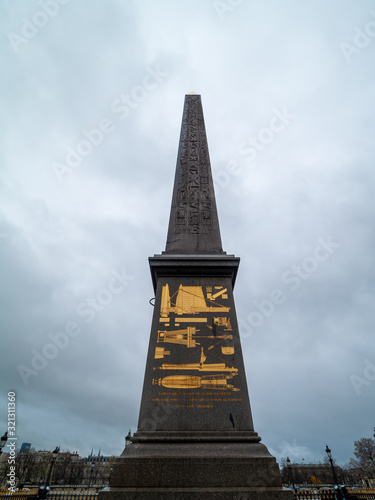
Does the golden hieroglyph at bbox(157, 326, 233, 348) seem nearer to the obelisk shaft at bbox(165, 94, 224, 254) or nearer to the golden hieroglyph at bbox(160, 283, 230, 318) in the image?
the golden hieroglyph at bbox(160, 283, 230, 318)

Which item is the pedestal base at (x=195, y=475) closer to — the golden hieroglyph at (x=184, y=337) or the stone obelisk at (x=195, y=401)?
the stone obelisk at (x=195, y=401)

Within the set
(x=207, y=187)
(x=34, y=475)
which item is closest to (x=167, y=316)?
(x=207, y=187)

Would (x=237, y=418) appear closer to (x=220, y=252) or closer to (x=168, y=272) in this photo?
(x=168, y=272)

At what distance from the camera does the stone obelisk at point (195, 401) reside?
3709mm

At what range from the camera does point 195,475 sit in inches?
148

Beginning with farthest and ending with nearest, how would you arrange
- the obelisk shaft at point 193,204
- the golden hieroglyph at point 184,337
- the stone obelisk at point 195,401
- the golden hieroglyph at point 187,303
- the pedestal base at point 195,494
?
the obelisk shaft at point 193,204 → the golden hieroglyph at point 187,303 → the golden hieroglyph at point 184,337 → the stone obelisk at point 195,401 → the pedestal base at point 195,494

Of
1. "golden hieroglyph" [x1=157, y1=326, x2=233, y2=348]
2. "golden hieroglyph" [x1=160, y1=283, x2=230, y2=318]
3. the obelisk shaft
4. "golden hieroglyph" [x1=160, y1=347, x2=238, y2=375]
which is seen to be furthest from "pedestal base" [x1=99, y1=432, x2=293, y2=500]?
the obelisk shaft

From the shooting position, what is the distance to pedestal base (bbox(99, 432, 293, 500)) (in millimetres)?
3568

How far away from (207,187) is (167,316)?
14.2ft

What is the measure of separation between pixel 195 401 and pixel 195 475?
0.96m

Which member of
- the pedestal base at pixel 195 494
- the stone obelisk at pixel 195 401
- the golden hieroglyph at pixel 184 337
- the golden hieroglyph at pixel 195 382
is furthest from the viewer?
the golden hieroglyph at pixel 184 337

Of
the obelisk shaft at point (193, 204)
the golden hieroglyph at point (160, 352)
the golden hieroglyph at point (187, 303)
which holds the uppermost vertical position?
the obelisk shaft at point (193, 204)

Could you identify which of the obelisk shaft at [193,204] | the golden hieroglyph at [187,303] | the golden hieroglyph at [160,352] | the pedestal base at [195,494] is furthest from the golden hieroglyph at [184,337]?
the obelisk shaft at [193,204]

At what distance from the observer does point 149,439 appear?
4137 millimetres
